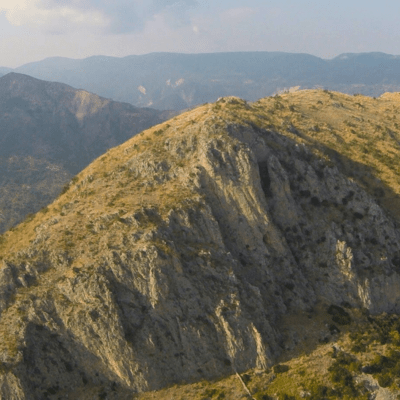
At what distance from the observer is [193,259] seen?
72.3m

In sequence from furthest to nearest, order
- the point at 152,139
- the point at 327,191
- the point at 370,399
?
1. the point at 152,139
2. the point at 327,191
3. the point at 370,399

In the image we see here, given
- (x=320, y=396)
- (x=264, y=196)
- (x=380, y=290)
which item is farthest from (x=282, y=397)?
(x=264, y=196)

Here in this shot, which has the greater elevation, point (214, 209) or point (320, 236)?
point (214, 209)

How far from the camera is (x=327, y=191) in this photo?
91188 mm

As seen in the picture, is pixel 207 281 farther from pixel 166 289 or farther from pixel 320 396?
pixel 320 396

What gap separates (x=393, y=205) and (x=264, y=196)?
118 ft

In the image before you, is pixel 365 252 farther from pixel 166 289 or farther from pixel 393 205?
pixel 166 289

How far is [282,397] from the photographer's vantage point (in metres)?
59.8

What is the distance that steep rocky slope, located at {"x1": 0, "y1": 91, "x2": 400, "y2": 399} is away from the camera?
64.7 m

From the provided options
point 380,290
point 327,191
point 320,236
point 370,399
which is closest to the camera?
point 370,399

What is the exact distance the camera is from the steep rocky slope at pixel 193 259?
212 feet

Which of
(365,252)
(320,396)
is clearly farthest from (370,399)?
(365,252)

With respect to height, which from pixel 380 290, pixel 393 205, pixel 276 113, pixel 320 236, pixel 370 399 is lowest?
pixel 370 399

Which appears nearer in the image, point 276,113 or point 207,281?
point 207,281
